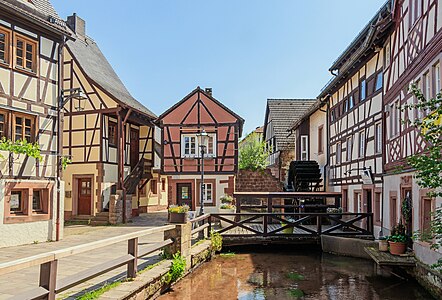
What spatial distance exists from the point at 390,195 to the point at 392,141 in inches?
58.9

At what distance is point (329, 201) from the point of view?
19.4 metres

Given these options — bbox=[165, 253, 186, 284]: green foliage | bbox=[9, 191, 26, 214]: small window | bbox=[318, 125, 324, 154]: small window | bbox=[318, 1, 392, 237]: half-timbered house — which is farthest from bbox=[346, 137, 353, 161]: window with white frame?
bbox=[9, 191, 26, 214]: small window

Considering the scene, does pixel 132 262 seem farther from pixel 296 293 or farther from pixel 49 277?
pixel 296 293

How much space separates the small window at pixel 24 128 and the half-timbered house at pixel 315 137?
41.8 feet

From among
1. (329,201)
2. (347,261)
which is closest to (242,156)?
(329,201)

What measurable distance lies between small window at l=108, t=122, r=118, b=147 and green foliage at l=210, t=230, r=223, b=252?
27.9 ft

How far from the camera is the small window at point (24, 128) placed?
40.0 feet

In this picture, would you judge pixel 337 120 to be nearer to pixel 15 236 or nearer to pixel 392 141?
pixel 392 141

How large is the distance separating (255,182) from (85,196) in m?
9.73

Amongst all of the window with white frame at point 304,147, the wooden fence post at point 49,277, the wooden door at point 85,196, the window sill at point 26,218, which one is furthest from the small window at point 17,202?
the window with white frame at point 304,147

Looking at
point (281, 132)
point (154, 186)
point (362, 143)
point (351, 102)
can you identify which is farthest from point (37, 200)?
point (281, 132)

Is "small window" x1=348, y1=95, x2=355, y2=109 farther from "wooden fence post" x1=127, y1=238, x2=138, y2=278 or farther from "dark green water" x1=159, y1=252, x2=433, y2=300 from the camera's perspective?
"wooden fence post" x1=127, y1=238, x2=138, y2=278

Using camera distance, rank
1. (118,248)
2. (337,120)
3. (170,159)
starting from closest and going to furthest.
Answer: (118,248)
(337,120)
(170,159)

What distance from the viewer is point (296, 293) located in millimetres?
8742
